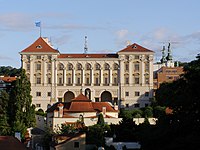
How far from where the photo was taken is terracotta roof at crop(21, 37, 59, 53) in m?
102

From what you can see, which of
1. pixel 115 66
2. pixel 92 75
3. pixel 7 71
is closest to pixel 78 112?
pixel 92 75

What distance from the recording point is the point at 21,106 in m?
67.4

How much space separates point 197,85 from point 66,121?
44.1 metres

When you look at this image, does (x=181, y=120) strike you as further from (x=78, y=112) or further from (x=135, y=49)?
(x=135, y=49)

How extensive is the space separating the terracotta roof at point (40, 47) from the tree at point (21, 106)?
33.5 meters

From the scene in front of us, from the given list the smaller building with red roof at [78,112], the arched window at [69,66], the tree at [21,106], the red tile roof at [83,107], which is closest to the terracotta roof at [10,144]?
the tree at [21,106]

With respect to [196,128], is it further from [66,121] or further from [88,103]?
[88,103]

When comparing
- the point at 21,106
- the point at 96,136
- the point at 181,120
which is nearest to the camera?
the point at 181,120

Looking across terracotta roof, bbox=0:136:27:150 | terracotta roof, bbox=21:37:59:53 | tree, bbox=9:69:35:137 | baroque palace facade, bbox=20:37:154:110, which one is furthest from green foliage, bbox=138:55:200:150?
terracotta roof, bbox=21:37:59:53

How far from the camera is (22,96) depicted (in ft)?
222

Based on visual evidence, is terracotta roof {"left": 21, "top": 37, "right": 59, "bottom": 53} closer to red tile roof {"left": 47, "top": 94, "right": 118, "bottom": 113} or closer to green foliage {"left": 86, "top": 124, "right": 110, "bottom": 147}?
red tile roof {"left": 47, "top": 94, "right": 118, "bottom": 113}

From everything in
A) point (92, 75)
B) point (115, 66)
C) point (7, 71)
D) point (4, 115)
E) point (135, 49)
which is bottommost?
point (4, 115)

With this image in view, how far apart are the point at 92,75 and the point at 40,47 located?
962cm

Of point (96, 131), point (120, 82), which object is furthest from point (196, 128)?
point (120, 82)
